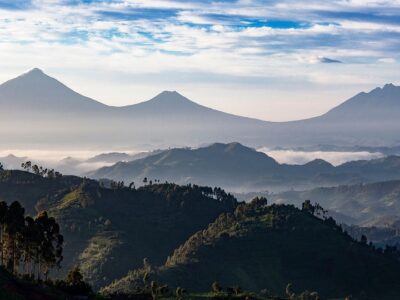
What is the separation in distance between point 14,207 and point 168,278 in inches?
3833

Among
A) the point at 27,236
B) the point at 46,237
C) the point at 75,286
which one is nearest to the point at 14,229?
the point at 27,236

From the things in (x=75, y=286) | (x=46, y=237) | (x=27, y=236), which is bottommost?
(x=75, y=286)

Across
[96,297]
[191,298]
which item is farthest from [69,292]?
[191,298]

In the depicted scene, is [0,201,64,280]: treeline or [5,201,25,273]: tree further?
[0,201,64,280]: treeline

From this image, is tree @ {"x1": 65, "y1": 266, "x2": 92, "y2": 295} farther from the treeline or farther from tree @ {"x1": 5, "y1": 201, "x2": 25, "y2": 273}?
tree @ {"x1": 5, "y1": 201, "x2": 25, "y2": 273}

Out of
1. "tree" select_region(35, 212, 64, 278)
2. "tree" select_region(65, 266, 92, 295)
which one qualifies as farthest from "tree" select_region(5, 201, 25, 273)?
"tree" select_region(65, 266, 92, 295)

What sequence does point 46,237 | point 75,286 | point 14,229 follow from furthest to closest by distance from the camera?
point 46,237 < point 14,229 < point 75,286

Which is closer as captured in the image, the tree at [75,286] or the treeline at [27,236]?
the tree at [75,286]

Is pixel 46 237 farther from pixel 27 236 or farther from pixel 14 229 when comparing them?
pixel 14 229

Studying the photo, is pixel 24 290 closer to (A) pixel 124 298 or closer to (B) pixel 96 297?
(B) pixel 96 297

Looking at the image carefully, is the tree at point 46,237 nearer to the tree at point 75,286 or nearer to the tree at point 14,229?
the tree at point 14,229

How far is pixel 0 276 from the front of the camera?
83688 mm

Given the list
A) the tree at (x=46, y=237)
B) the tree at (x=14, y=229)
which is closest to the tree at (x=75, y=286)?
the tree at (x=46, y=237)

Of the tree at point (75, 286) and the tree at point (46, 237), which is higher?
the tree at point (46, 237)
